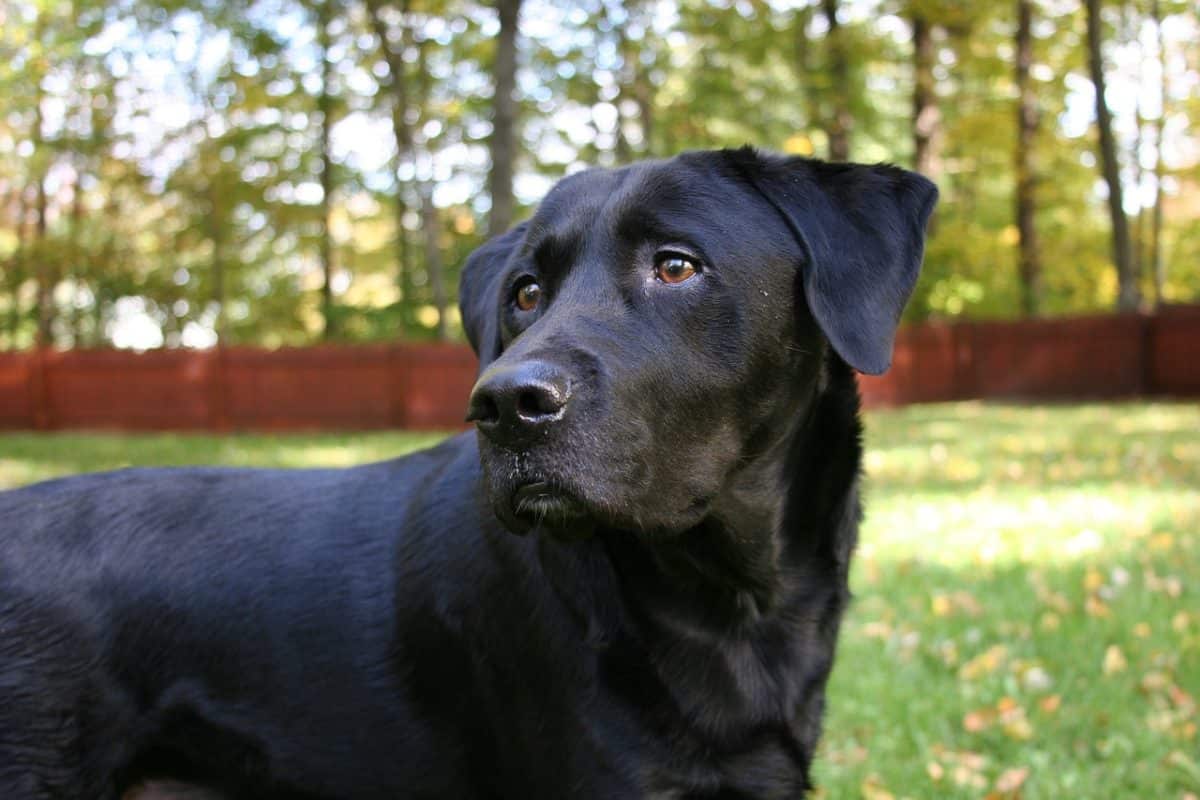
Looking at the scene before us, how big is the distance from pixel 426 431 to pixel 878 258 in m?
17.8

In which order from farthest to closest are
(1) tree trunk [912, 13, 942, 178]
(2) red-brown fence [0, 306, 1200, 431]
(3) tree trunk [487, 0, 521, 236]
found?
(1) tree trunk [912, 13, 942, 178] < (2) red-brown fence [0, 306, 1200, 431] < (3) tree trunk [487, 0, 521, 236]

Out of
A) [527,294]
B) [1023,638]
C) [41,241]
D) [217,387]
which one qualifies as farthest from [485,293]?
[41,241]

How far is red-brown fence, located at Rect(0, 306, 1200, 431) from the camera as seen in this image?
21188 millimetres

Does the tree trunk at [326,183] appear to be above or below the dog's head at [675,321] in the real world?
above

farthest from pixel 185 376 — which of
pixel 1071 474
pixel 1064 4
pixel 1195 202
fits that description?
pixel 1195 202

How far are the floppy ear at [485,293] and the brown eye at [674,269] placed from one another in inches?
20.5

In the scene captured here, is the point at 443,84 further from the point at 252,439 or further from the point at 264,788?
the point at 264,788

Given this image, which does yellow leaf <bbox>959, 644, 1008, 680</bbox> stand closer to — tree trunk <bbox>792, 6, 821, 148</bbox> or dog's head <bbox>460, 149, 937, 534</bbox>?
dog's head <bbox>460, 149, 937, 534</bbox>

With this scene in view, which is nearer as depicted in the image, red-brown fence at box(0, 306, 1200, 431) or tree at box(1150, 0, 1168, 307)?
red-brown fence at box(0, 306, 1200, 431)

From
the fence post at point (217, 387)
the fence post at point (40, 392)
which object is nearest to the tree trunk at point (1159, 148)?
the fence post at point (217, 387)

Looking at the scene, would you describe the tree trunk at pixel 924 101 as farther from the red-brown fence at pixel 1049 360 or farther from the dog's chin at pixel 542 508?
the dog's chin at pixel 542 508

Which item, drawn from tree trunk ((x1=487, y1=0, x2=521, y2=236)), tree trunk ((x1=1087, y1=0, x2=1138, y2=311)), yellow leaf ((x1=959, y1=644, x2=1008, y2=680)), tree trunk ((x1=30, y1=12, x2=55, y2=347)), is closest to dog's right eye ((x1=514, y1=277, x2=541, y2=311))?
yellow leaf ((x1=959, y1=644, x2=1008, y2=680))

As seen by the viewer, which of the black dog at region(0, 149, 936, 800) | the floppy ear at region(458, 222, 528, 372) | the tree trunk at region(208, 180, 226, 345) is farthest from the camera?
the tree trunk at region(208, 180, 226, 345)

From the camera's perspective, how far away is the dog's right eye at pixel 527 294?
2.56m
